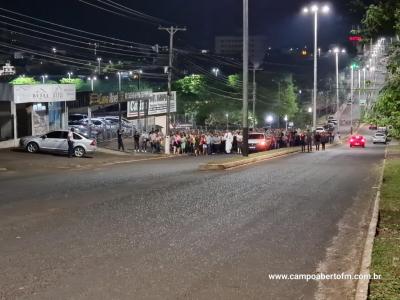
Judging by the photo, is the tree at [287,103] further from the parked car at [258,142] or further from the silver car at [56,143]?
the silver car at [56,143]

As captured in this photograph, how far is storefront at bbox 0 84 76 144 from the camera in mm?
32938

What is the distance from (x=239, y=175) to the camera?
65.3 ft

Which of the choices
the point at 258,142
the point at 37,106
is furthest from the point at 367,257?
the point at 258,142

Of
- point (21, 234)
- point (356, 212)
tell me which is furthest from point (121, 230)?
point (356, 212)

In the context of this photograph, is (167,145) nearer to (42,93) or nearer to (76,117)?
(42,93)

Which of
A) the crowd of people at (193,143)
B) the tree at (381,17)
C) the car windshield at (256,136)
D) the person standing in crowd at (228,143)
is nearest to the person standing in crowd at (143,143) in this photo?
the crowd of people at (193,143)

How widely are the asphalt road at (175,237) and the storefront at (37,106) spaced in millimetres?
17172

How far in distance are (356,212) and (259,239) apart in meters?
3.91

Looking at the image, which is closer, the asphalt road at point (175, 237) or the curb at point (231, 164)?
→ the asphalt road at point (175, 237)

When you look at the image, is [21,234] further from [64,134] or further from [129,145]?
[129,145]

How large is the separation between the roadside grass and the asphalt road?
14.1 inches

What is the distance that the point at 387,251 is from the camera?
820cm

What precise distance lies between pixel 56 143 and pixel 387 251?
25277 millimetres

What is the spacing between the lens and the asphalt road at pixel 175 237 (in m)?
6.55
